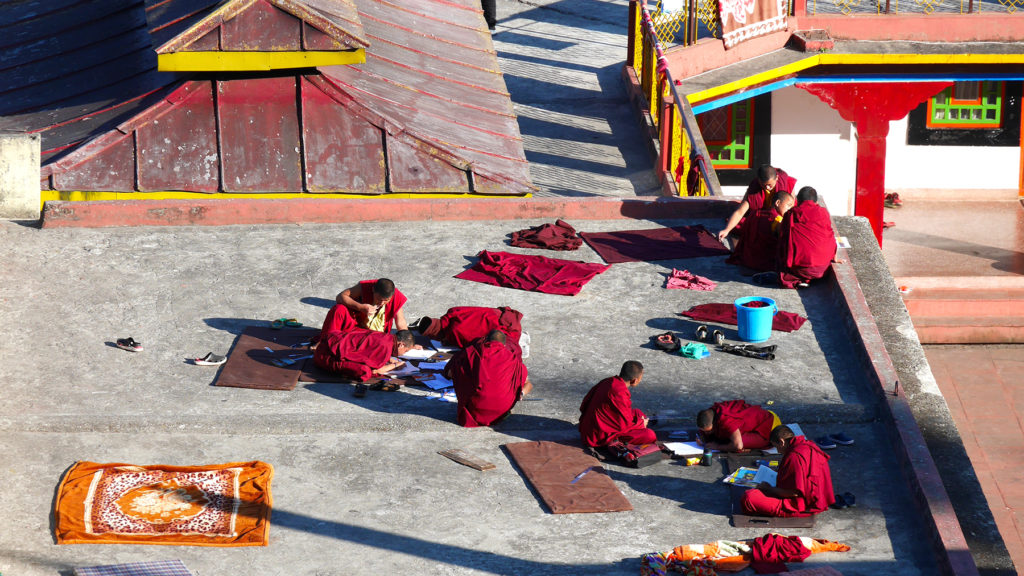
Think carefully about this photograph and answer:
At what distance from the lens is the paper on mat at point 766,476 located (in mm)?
9047

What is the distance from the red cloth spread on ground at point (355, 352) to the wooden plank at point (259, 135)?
166 inches

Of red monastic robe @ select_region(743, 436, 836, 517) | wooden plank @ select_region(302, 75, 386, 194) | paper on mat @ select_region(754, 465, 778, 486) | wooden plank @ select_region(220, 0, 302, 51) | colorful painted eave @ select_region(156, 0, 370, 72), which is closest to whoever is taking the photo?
red monastic robe @ select_region(743, 436, 836, 517)

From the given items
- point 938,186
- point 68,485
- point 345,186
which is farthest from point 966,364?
point 68,485

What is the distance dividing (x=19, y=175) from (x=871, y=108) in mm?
13020

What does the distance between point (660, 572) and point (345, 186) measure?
7637 mm

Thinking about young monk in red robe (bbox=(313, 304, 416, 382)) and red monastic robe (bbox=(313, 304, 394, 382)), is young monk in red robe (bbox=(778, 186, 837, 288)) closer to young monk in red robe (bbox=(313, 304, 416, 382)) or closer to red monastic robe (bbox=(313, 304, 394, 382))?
young monk in red robe (bbox=(313, 304, 416, 382))

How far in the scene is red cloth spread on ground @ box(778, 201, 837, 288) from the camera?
12.0m

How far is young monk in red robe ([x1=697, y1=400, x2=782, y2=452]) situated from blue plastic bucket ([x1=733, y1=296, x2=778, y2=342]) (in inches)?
66.1

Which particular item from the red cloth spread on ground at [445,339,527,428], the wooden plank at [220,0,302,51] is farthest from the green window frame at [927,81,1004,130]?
the red cloth spread on ground at [445,339,527,428]

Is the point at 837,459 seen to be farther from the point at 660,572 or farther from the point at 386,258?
the point at 386,258

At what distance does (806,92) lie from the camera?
22344mm

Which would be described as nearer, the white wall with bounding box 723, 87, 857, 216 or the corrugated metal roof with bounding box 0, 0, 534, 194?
the corrugated metal roof with bounding box 0, 0, 534, 194

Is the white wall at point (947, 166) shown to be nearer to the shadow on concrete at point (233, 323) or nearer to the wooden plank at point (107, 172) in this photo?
the wooden plank at point (107, 172)

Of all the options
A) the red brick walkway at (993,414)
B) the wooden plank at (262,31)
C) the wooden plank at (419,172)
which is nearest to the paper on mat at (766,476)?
the red brick walkway at (993,414)
